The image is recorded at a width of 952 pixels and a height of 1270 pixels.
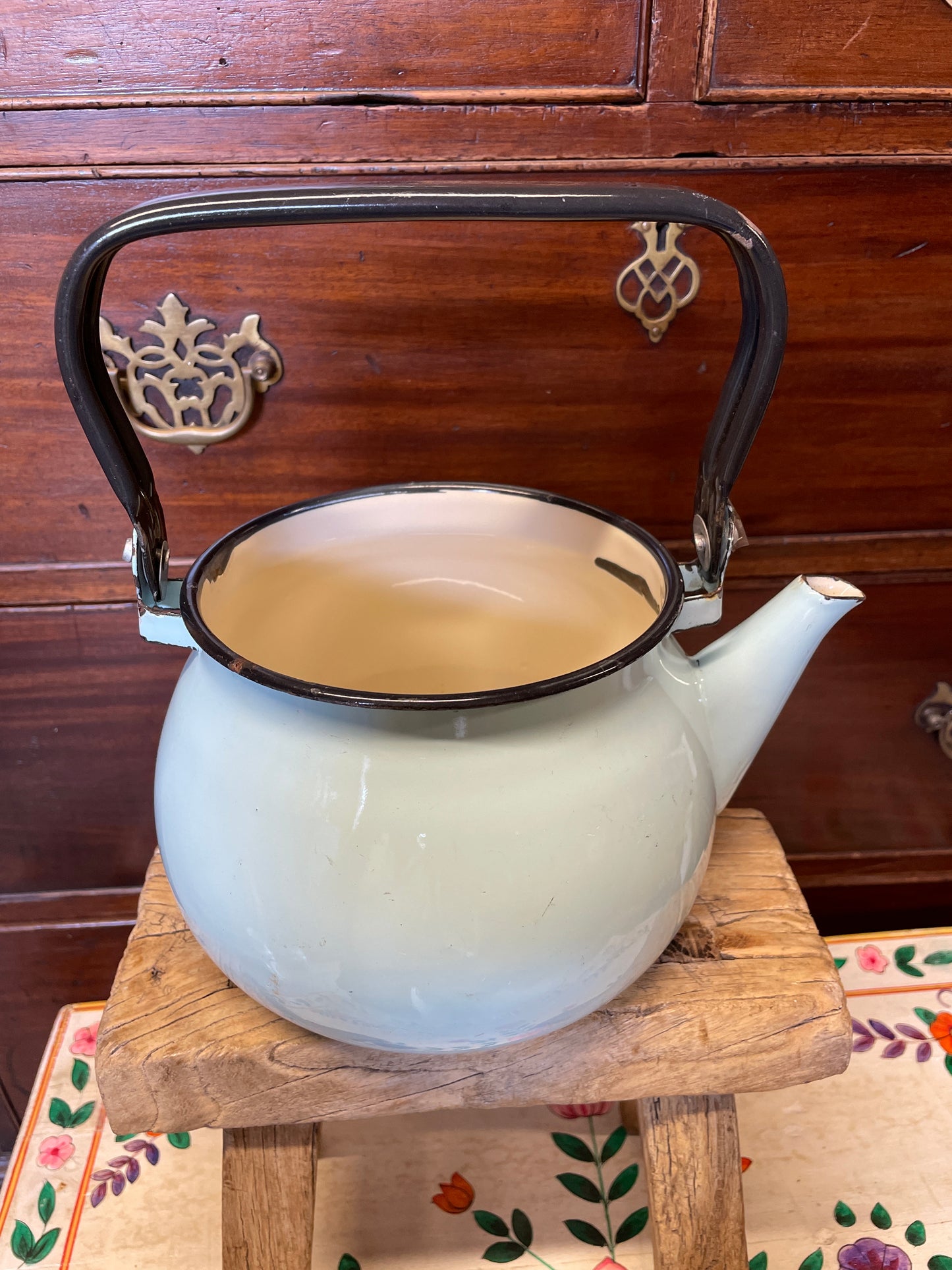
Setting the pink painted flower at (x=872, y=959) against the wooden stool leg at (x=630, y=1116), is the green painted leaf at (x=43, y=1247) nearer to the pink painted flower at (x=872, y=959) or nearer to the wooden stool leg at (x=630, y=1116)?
the wooden stool leg at (x=630, y=1116)

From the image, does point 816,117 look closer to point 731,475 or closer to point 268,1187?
point 731,475

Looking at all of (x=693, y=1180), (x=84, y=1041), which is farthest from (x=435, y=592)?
(x=84, y=1041)

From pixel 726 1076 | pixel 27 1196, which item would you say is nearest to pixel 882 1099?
pixel 726 1076

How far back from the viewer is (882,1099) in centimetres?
78

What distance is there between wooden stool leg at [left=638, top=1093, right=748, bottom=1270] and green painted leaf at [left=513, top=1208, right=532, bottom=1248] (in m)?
0.14

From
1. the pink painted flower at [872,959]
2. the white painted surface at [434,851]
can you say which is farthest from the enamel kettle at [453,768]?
the pink painted flower at [872,959]

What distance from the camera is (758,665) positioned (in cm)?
53

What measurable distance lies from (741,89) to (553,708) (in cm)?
42

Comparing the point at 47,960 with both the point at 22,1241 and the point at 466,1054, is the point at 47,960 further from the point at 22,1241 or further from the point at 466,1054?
the point at 466,1054

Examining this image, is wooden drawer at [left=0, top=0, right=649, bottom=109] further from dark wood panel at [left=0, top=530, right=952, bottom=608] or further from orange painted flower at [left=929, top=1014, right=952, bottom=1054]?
orange painted flower at [left=929, top=1014, right=952, bottom=1054]

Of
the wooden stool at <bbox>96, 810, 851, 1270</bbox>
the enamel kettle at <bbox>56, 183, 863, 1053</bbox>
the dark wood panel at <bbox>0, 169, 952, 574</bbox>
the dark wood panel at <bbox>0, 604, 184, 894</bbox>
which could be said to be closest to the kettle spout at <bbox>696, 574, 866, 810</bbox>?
the enamel kettle at <bbox>56, 183, 863, 1053</bbox>

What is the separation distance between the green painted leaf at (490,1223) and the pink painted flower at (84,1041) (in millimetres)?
353

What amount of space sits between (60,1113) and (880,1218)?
636 mm

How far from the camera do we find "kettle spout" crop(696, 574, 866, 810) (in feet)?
1.72
